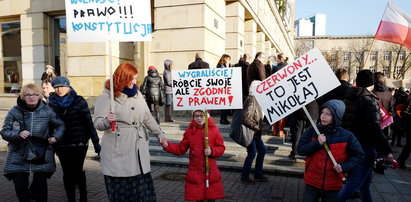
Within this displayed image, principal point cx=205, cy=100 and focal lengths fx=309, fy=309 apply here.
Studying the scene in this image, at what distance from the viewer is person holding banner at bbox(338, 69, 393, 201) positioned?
368 cm

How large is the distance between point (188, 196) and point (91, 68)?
30.4 ft

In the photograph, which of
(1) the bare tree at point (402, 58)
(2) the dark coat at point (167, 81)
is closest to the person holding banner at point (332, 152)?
(2) the dark coat at point (167, 81)

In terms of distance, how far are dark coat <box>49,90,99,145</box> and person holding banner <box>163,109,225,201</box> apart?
1380 mm

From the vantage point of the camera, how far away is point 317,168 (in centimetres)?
322

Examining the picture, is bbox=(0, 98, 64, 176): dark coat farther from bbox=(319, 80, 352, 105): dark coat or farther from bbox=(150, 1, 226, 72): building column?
bbox=(150, 1, 226, 72): building column

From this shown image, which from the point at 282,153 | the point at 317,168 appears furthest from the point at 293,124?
the point at 317,168

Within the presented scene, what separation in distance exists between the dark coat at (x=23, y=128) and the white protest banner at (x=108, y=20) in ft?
3.51

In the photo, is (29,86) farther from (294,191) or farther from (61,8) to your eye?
(61,8)

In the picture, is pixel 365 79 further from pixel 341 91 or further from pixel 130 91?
pixel 130 91

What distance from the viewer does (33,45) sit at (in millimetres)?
13031

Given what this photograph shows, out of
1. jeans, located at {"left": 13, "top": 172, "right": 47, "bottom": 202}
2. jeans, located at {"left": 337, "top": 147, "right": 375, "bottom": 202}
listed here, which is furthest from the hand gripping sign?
jeans, located at {"left": 13, "top": 172, "right": 47, "bottom": 202}

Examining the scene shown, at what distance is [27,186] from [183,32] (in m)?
7.77

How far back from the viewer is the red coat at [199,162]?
11.7 ft

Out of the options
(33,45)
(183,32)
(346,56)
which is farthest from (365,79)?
(346,56)
